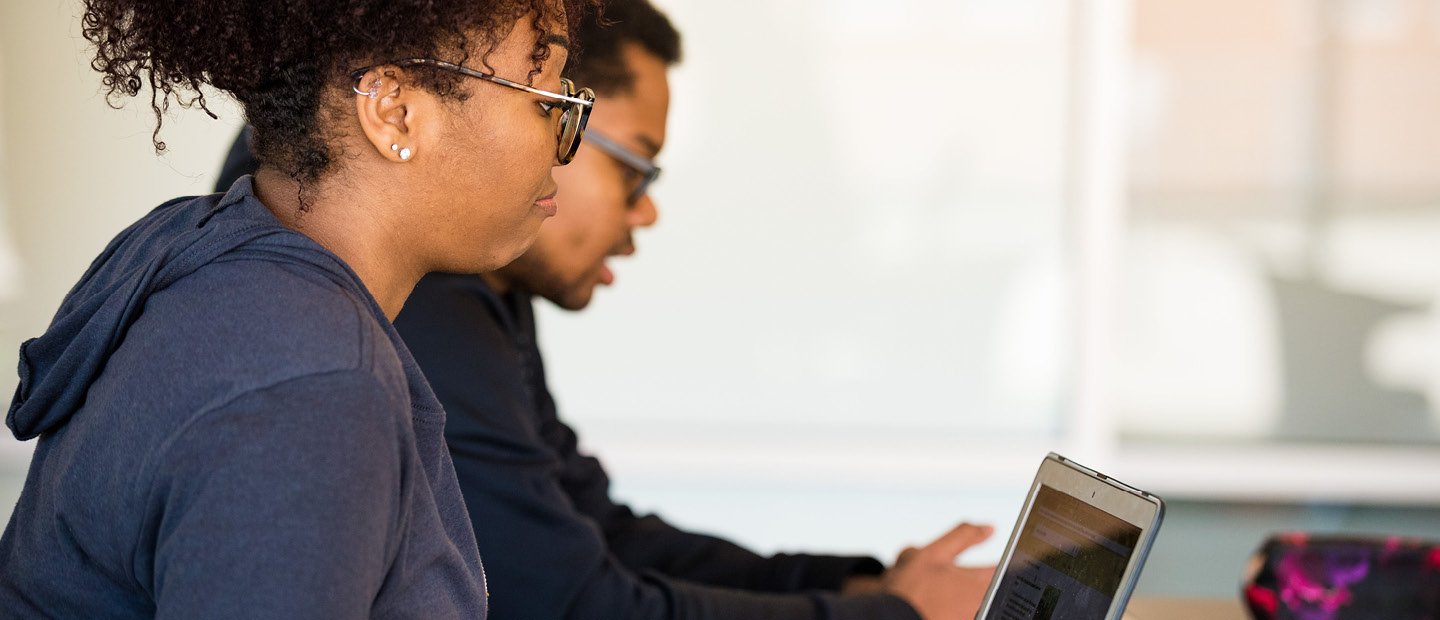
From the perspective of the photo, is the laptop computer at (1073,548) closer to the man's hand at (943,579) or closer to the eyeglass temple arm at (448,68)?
the man's hand at (943,579)

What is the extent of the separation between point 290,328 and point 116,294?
188 mm

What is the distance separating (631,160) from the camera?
202cm

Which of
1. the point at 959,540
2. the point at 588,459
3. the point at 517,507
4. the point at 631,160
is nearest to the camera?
the point at 517,507

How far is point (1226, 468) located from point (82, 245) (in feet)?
10.3

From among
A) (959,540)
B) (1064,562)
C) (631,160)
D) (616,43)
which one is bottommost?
(959,540)

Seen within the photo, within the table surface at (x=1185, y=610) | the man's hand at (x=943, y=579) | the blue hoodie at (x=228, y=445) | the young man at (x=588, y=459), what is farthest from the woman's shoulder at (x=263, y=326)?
the table surface at (x=1185, y=610)

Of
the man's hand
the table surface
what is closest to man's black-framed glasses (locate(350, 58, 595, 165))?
the man's hand

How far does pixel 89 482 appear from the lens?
0.99 m

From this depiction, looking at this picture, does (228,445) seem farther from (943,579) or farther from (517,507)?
(943,579)

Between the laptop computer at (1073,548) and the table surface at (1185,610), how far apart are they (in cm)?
34

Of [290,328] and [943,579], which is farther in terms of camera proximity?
[943,579]

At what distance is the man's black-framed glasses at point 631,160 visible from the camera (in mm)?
1996

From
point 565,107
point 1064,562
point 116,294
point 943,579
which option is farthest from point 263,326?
point 943,579

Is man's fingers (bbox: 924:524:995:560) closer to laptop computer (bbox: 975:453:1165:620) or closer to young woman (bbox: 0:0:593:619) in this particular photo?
laptop computer (bbox: 975:453:1165:620)
